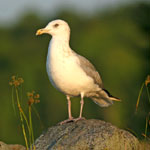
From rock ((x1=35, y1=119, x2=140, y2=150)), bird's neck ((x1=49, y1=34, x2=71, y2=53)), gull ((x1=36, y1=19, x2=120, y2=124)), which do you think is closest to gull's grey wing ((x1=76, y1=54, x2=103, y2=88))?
gull ((x1=36, y1=19, x2=120, y2=124))

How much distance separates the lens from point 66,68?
36.3 feet

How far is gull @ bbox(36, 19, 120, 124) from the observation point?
11094 mm

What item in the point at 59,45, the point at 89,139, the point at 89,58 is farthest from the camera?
the point at 89,58

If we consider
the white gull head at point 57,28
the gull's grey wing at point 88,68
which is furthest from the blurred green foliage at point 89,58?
the white gull head at point 57,28

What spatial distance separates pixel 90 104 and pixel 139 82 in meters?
26.8

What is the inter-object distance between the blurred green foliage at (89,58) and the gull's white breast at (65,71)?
12.1 m

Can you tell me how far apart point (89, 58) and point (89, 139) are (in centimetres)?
5072

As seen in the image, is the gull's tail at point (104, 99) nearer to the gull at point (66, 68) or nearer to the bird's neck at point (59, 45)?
the gull at point (66, 68)

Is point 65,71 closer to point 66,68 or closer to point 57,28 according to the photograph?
point 66,68

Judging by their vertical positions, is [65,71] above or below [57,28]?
below

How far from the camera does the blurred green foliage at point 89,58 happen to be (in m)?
27.6

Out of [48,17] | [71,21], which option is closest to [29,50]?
[48,17]

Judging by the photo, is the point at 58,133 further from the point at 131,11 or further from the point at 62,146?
the point at 131,11

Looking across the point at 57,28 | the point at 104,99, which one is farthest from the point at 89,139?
the point at 104,99
